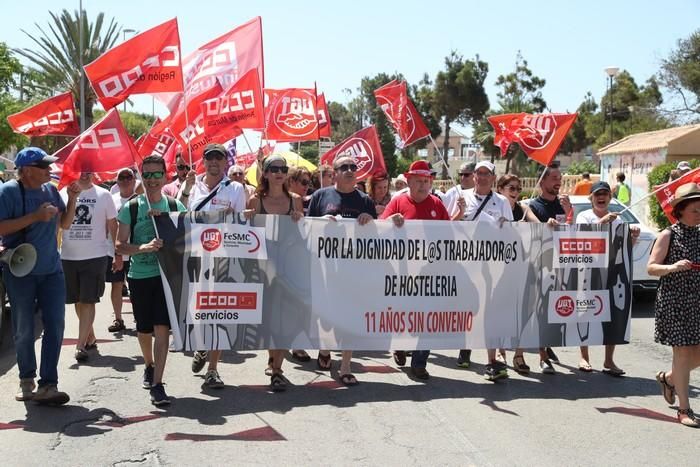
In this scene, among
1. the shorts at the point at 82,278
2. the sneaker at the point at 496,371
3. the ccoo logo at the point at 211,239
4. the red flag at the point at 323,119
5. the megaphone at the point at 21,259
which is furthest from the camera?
the red flag at the point at 323,119

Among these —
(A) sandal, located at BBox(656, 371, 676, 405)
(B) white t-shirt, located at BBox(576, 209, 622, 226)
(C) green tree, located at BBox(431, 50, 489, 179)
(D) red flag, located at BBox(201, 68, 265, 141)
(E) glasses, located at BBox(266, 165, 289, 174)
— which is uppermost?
(C) green tree, located at BBox(431, 50, 489, 179)

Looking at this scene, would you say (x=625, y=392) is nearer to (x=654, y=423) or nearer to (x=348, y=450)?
(x=654, y=423)

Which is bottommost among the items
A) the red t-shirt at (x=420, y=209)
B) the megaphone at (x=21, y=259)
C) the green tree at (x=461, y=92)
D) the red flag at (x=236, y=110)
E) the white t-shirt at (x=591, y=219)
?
the megaphone at (x=21, y=259)

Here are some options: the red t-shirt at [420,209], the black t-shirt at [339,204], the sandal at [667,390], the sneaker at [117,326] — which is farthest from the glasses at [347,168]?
the sneaker at [117,326]

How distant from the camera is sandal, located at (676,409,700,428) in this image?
5.97 meters

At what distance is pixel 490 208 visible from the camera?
26.3 ft

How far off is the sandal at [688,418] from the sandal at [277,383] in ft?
10.6

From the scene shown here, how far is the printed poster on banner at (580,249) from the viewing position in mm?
7742

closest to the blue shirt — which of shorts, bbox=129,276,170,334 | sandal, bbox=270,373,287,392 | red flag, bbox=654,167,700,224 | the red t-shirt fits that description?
shorts, bbox=129,276,170,334

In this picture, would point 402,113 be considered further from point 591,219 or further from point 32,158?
point 32,158

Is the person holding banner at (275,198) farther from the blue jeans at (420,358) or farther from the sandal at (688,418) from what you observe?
the sandal at (688,418)

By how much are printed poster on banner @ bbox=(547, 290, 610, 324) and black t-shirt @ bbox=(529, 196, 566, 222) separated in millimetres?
900

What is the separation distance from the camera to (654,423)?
608cm

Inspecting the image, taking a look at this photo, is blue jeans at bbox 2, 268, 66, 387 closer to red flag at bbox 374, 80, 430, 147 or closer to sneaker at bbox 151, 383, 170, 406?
sneaker at bbox 151, 383, 170, 406
